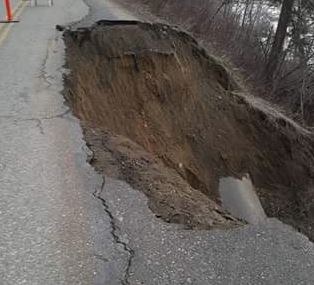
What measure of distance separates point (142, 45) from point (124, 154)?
5206 millimetres

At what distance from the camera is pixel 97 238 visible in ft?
13.3

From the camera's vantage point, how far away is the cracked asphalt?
3648mm

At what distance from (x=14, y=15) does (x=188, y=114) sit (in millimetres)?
7275

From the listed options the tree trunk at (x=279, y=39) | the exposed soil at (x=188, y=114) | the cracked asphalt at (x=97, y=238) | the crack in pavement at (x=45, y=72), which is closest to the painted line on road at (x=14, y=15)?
the crack in pavement at (x=45, y=72)

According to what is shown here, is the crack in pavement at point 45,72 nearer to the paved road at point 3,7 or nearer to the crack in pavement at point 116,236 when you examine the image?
the crack in pavement at point 116,236

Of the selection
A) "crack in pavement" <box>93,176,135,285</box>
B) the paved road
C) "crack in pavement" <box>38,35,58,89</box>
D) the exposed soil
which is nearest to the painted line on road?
the paved road

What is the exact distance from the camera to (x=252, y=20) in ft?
71.9

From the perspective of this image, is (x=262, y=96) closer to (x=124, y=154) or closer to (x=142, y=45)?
(x=142, y=45)

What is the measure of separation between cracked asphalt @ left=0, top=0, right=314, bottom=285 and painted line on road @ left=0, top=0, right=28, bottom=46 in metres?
6.32

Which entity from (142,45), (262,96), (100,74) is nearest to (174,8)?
(262,96)

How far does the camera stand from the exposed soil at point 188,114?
930cm

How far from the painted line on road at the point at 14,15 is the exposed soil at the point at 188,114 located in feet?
5.61

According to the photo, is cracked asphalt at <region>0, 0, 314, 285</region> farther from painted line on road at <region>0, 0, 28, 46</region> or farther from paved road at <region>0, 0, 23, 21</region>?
paved road at <region>0, 0, 23, 21</region>

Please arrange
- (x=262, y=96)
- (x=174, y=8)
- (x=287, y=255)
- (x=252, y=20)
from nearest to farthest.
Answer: (x=287, y=255) < (x=262, y=96) < (x=174, y=8) < (x=252, y=20)
